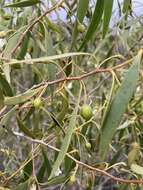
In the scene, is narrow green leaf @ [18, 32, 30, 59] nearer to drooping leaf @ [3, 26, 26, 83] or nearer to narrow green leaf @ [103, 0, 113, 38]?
drooping leaf @ [3, 26, 26, 83]

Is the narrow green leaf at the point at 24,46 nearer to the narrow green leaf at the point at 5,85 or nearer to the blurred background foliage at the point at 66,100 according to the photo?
the blurred background foliage at the point at 66,100

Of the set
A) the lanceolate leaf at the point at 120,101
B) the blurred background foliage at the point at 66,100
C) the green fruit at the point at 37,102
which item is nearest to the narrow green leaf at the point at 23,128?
the blurred background foliage at the point at 66,100

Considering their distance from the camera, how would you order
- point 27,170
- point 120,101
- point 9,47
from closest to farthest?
point 120,101
point 9,47
point 27,170

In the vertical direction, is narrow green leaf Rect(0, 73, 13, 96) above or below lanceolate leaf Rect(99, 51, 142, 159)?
above

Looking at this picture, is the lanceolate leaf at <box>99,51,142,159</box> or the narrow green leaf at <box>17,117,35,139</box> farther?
the narrow green leaf at <box>17,117,35,139</box>

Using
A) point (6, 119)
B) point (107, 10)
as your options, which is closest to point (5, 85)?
point (6, 119)

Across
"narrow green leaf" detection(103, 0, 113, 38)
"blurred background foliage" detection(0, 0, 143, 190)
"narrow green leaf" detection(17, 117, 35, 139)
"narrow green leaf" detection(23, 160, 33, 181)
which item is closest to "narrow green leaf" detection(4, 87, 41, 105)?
"blurred background foliage" detection(0, 0, 143, 190)

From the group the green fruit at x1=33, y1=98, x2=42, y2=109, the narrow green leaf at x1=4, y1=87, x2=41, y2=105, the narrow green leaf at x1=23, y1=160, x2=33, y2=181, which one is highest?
the narrow green leaf at x1=4, y1=87, x2=41, y2=105

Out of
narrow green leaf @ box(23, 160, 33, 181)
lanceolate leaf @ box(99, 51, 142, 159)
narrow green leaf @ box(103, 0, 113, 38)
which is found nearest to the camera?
lanceolate leaf @ box(99, 51, 142, 159)

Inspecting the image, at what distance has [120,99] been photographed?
113cm

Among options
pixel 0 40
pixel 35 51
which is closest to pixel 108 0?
pixel 0 40

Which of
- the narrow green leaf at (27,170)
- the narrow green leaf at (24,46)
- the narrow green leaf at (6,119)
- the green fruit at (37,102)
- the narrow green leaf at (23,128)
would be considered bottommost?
the narrow green leaf at (27,170)

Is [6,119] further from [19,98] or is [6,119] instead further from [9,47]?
[9,47]

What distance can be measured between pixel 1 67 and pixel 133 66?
1.08 feet
